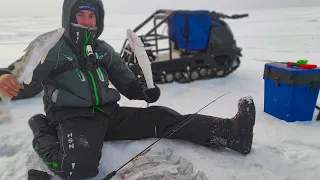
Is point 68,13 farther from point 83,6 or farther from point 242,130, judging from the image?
point 242,130

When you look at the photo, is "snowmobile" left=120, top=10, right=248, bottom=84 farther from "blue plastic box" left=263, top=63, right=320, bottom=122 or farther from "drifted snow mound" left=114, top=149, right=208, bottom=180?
"drifted snow mound" left=114, top=149, right=208, bottom=180

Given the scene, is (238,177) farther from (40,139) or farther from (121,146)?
(40,139)

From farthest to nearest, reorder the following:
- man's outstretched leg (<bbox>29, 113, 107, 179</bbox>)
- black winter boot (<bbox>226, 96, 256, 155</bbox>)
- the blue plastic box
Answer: the blue plastic box → black winter boot (<bbox>226, 96, 256, 155</bbox>) → man's outstretched leg (<bbox>29, 113, 107, 179</bbox>)

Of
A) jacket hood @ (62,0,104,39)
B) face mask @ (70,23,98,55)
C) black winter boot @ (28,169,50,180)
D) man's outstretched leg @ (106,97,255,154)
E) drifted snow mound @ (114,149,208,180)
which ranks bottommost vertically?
drifted snow mound @ (114,149,208,180)

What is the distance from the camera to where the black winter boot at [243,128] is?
2477 mm

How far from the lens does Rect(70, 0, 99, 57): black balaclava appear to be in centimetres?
259

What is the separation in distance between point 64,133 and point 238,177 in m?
1.42

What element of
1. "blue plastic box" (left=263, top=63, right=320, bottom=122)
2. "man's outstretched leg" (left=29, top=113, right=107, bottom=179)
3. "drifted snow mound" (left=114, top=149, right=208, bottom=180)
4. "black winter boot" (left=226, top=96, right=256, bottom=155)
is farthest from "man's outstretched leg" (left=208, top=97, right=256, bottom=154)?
"man's outstretched leg" (left=29, top=113, right=107, bottom=179)

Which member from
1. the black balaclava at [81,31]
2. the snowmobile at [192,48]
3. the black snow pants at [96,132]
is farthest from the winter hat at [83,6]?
the snowmobile at [192,48]

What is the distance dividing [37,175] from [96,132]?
1.80ft

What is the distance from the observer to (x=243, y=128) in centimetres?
247

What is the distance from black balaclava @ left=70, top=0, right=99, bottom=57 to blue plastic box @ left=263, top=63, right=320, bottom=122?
2091mm

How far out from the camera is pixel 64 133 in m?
2.36

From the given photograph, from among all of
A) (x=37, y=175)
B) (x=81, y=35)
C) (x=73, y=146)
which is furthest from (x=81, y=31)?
(x=37, y=175)
